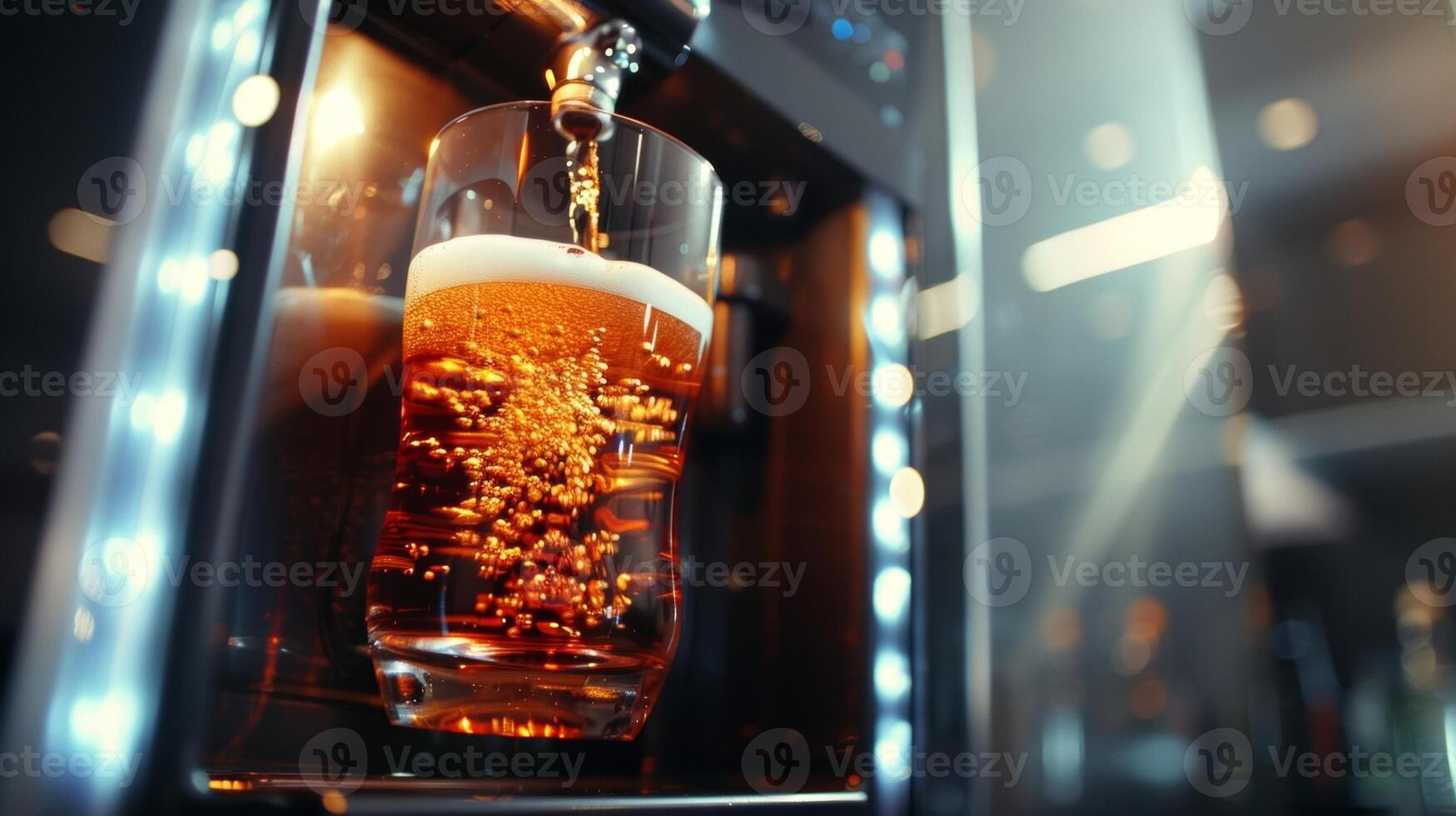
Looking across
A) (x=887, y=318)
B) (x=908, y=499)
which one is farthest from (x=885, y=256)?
(x=908, y=499)

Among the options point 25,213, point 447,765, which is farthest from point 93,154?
point 447,765

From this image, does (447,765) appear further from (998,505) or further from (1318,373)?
(1318,373)

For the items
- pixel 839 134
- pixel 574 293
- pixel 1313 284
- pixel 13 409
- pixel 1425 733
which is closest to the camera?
pixel 13 409

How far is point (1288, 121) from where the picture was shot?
90 cm

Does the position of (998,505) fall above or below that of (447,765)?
above

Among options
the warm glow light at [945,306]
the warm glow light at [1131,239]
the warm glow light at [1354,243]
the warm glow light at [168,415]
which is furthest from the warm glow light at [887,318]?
the warm glow light at [1354,243]

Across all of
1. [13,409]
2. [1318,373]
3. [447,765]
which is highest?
[1318,373]

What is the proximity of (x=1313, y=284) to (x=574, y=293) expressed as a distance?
748 millimetres

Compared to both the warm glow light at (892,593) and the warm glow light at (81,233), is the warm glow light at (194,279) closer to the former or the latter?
the warm glow light at (81,233)

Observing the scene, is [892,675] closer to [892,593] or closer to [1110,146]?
[892,593]

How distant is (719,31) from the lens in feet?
1.58

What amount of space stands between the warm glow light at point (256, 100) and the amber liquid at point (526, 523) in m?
0.11

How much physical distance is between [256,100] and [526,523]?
182 mm

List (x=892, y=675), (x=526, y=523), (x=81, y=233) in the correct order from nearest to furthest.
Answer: (x=81, y=233)
(x=526, y=523)
(x=892, y=675)
